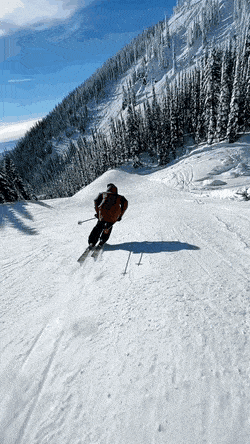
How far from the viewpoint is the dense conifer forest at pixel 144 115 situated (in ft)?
127

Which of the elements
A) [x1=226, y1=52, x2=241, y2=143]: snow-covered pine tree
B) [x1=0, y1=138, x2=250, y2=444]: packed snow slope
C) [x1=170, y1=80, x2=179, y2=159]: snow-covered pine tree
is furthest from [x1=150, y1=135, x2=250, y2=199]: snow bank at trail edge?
[x1=0, y1=138, x2=250, y2=444]: packed snow slope

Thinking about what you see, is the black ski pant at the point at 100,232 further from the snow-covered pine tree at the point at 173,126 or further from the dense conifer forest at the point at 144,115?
the snow-covered pine tree at the point at 173,126

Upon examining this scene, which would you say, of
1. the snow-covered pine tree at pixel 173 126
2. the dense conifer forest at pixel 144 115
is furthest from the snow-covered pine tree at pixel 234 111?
the snow-covered pine tree at pixel 173 126

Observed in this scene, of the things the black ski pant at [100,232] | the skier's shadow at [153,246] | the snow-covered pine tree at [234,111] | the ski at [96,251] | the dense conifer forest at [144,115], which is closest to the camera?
the skier's shadow at [153,246]

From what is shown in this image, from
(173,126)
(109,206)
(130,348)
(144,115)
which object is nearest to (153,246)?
(109,206)

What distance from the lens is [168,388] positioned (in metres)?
1.87

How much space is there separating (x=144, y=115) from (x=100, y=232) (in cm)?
8695

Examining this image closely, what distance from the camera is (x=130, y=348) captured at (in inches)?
91.6

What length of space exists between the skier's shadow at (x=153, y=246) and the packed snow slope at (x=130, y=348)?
3.2 inches

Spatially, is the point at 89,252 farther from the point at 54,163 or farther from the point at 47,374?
the point at 54,163

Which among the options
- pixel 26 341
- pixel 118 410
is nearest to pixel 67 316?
pixel 26 341

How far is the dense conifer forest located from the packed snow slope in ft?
104

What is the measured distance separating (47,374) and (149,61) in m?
190

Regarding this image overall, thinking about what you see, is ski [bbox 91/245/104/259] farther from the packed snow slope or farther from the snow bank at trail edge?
the snow bank at trail edge
